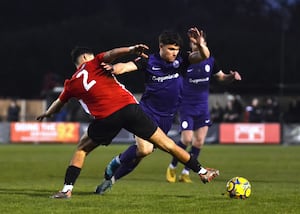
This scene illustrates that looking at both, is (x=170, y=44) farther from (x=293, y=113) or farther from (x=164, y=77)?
(x=293, y=113)

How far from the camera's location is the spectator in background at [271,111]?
37688 mm

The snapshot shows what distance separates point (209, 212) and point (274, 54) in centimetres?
4794

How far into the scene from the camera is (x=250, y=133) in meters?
36.9

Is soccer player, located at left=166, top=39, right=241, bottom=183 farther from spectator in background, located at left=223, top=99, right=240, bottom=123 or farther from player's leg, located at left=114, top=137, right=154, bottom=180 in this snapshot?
spectator in background, located at left=223, top=99, right=240, bottom=123

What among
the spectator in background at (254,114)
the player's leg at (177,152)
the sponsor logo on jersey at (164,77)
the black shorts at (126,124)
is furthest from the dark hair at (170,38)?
the spectator in background at (254,114)

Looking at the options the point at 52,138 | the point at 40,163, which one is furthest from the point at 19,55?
the point at 40,163

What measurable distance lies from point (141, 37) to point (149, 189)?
48734 millimetres

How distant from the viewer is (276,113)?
38.2 m

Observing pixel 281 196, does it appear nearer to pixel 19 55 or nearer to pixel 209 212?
pixel 209 212

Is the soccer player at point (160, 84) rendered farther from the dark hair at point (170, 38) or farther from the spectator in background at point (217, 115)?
the spectator in background at point (217, 115)

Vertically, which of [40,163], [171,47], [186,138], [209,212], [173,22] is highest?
[171,47]

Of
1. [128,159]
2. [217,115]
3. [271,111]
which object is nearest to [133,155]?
[128,159]

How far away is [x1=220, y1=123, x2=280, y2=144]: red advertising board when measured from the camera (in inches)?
1436

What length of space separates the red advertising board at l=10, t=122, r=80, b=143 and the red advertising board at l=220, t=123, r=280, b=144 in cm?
633
